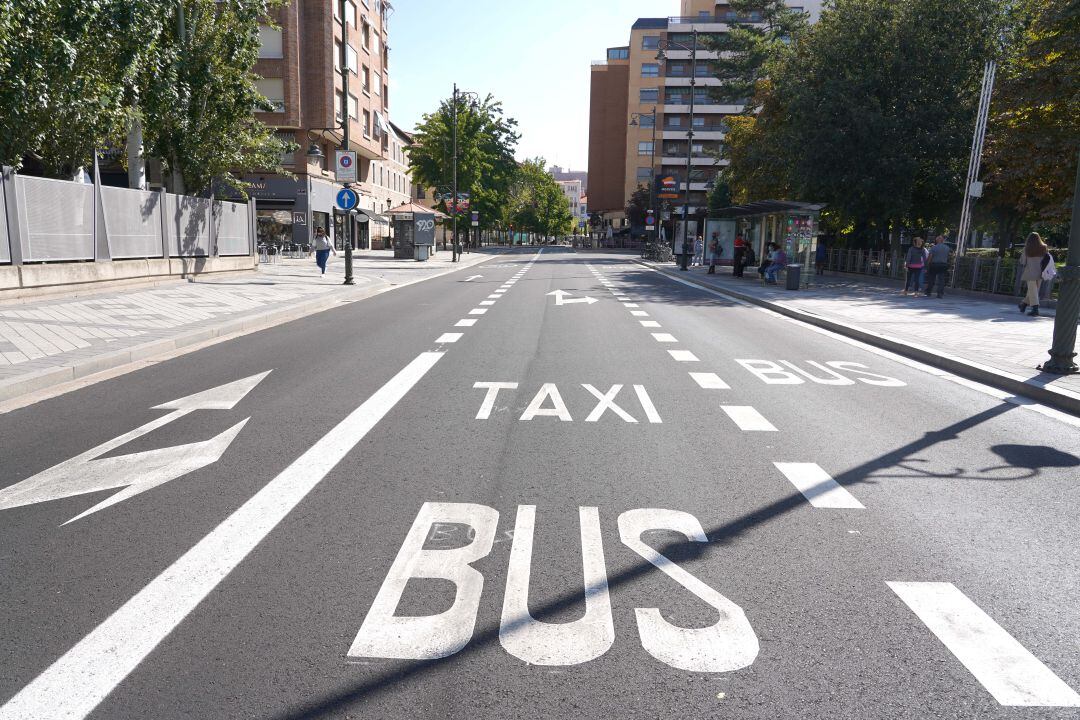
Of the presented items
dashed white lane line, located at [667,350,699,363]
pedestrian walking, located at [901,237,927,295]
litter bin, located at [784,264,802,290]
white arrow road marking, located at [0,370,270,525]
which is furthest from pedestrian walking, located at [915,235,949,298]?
white arrow road marking, located at [0,370,270,525]

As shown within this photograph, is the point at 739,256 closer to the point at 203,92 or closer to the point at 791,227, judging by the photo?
the point at 791,227

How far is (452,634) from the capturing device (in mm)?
2953

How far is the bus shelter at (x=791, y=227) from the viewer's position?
23.8 m

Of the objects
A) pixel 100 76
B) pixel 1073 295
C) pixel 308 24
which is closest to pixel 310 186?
pixel 308 24

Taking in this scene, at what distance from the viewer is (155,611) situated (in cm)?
312

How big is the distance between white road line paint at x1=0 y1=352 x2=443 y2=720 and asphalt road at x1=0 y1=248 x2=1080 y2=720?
15 millimetres

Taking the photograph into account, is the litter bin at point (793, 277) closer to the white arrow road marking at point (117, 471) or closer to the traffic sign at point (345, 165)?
the traffic sign at point (345, 165)

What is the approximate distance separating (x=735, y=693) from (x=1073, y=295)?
27.5ft

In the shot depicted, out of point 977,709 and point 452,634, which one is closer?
point 977,709

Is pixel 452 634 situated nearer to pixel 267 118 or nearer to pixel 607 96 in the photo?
pixel 267 118

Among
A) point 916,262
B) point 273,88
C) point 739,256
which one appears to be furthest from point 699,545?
point 273,88

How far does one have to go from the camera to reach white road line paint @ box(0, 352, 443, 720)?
8.29 feet

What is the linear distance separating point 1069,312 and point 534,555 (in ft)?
26.3

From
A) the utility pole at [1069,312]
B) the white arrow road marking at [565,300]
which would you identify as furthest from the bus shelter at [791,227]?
the utility pole at [1069,312]
